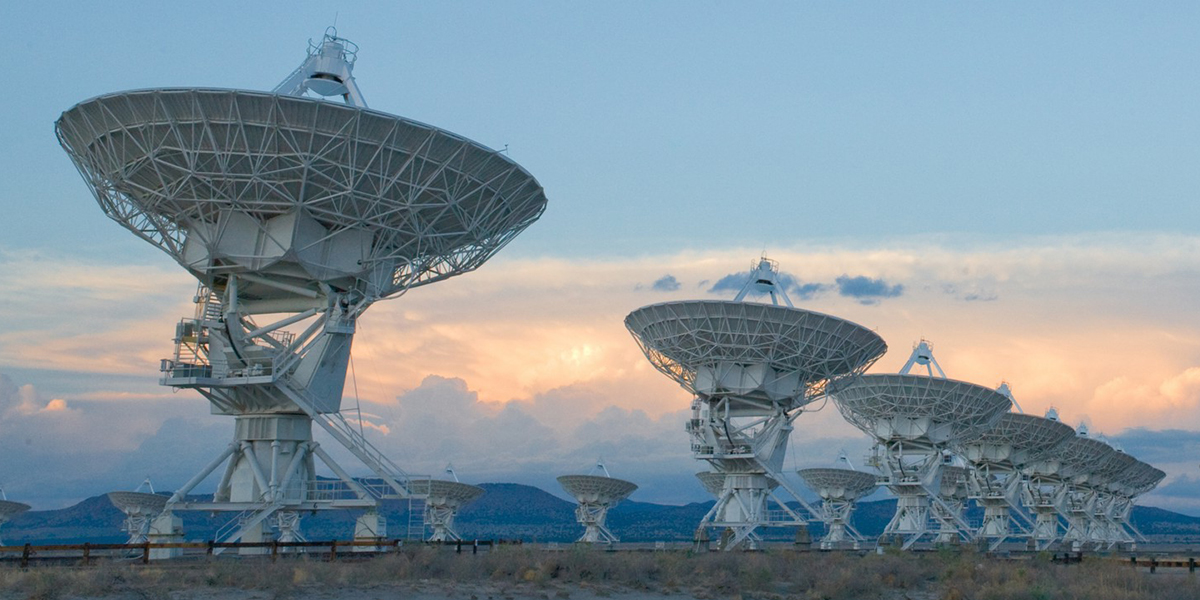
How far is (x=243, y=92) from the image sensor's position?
29.7 meters

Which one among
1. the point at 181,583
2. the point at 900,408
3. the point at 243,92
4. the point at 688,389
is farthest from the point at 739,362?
the point at 181,583

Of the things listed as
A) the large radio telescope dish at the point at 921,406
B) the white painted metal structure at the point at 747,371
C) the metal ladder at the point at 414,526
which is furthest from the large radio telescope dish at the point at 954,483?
the metal ladder at the point at 414,526

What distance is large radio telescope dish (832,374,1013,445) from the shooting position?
6241cm

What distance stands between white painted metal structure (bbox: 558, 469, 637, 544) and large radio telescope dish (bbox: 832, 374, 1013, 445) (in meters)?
13.9

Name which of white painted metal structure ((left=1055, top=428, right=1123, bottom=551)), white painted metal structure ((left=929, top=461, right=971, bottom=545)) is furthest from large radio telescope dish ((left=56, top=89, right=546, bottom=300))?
white painted metal structure ((left=1055, top=428, right=1123, bottom=551))

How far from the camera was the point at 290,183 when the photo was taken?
32.2 meters

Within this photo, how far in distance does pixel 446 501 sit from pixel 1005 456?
40.9 m

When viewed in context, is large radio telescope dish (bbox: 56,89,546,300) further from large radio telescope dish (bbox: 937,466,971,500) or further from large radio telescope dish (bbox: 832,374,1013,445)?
Result: large radio telescope dish (bbox: 937,466,971,500)

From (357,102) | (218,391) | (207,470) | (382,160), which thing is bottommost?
(207,470)

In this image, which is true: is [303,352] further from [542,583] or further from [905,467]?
[905,467]

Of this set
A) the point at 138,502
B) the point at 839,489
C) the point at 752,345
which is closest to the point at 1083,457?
the point at 839,489

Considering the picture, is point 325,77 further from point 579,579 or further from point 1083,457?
point 1083,457

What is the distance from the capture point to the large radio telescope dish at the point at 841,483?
69.6 metres

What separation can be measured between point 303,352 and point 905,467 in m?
41.0
